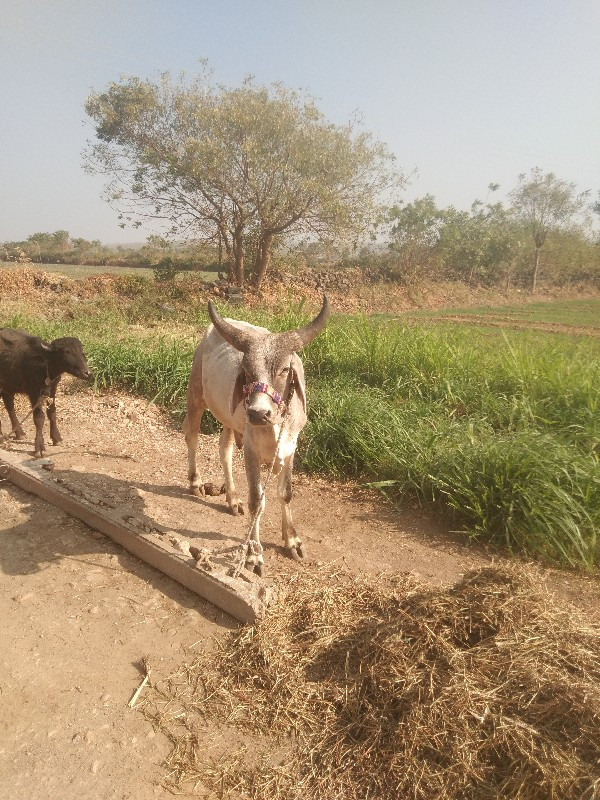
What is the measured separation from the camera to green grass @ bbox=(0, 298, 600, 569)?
14.6ft

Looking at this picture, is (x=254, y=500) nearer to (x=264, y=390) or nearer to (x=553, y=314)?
(x=264, y=390)

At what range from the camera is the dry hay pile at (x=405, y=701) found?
2.23 metres

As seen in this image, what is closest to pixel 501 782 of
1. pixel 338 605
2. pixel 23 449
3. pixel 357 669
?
pixel 357 669

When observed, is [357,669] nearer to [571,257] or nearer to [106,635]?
[106,635]

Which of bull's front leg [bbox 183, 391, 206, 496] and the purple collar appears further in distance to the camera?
bull's front leg [bbox 183, 391, 206, 496]

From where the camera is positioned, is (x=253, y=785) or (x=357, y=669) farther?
(x=357, y=669)

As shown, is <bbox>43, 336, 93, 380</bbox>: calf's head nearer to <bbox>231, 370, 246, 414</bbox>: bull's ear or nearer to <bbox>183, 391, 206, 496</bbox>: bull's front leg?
<bbox>183, 391, 206, 496</bbox>: bull's front leg

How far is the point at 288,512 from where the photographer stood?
4242mm

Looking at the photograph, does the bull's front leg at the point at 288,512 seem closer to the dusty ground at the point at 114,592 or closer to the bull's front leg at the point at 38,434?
the dusty ground at the point at 114,592

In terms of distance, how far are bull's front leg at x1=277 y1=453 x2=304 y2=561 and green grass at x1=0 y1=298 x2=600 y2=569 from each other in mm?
1288

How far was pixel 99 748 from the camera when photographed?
8.16 feet

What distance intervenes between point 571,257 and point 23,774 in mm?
33520

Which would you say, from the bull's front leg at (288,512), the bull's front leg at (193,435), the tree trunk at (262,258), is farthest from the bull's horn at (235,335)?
the tree trunk at (262,258)

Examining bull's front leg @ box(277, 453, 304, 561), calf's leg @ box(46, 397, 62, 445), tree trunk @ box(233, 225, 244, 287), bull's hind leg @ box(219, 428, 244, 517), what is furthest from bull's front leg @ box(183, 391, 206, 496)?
tree trunk @ box(233, 225, 244, 287)
